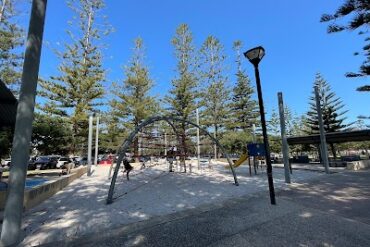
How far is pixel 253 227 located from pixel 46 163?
20752 mm

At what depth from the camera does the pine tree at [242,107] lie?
3841 cm

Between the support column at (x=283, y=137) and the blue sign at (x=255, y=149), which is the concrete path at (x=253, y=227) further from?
the blue sign at (x=255, y=149)

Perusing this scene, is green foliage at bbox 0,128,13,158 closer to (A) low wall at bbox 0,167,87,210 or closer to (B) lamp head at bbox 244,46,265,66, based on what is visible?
(A) low wall at bbox 0,167,87,210

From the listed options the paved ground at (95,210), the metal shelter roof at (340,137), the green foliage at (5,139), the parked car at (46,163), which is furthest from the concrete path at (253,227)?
the parked car at (46,163)

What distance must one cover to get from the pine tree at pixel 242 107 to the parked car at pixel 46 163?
24.7 metres

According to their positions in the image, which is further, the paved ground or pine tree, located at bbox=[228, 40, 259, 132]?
pine tree, located at bbox=[228, 40, 259, 132]

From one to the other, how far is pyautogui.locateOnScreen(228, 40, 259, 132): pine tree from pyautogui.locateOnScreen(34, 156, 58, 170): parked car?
24.7m

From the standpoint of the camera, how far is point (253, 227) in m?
4.37

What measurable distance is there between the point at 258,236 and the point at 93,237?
2764mm

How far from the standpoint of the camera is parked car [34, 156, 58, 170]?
20094 millimetres

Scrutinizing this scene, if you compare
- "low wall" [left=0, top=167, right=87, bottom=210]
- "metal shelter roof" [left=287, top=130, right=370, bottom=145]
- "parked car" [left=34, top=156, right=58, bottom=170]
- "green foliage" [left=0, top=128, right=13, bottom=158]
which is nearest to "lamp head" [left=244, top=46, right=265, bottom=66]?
"low wall" [left=0, top=167, right=87, bottom=210]

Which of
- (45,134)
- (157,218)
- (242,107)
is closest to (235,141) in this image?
(242,107)

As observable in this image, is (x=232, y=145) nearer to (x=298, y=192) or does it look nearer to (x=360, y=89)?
(x=360, y=89)

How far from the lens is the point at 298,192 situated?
7.96 meters
